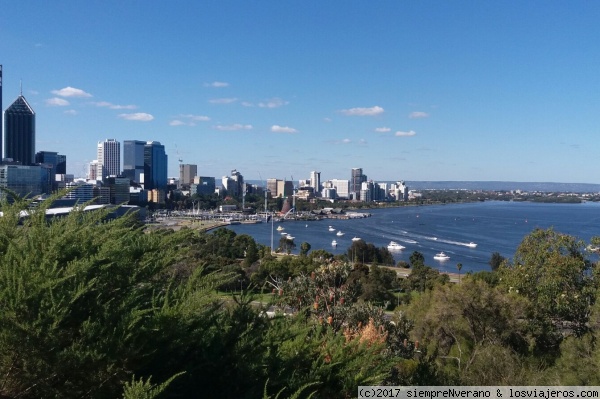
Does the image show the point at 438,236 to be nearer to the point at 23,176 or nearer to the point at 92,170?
the point at 23,176

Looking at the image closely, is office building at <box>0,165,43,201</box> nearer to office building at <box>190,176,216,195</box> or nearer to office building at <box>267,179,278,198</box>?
office building at <box>190,176,216,195</box>

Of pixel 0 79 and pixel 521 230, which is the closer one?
pixel 521 230

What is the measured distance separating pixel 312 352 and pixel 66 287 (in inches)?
31.9

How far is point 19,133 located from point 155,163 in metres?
15.7

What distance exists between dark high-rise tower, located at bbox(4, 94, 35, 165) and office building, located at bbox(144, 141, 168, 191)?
12.4m

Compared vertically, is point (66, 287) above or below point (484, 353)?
above

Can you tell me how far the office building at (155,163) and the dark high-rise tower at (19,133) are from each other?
40.7 ft

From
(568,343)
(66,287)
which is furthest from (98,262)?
(568,343)

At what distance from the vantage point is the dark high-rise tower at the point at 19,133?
4575 centimetres

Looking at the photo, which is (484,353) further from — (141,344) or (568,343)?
(141,344)

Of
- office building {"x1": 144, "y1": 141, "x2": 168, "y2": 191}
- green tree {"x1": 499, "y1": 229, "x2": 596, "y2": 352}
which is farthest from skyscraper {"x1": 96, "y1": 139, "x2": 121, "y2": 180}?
green tree {"x1": 499, "y1": 229, "x2": 596, "y2": 352}

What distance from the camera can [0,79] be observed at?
143 ft

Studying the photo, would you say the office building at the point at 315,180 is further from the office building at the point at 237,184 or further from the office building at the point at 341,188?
the office building at the point at 237,184

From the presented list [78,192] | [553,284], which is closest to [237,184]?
[78,192]
